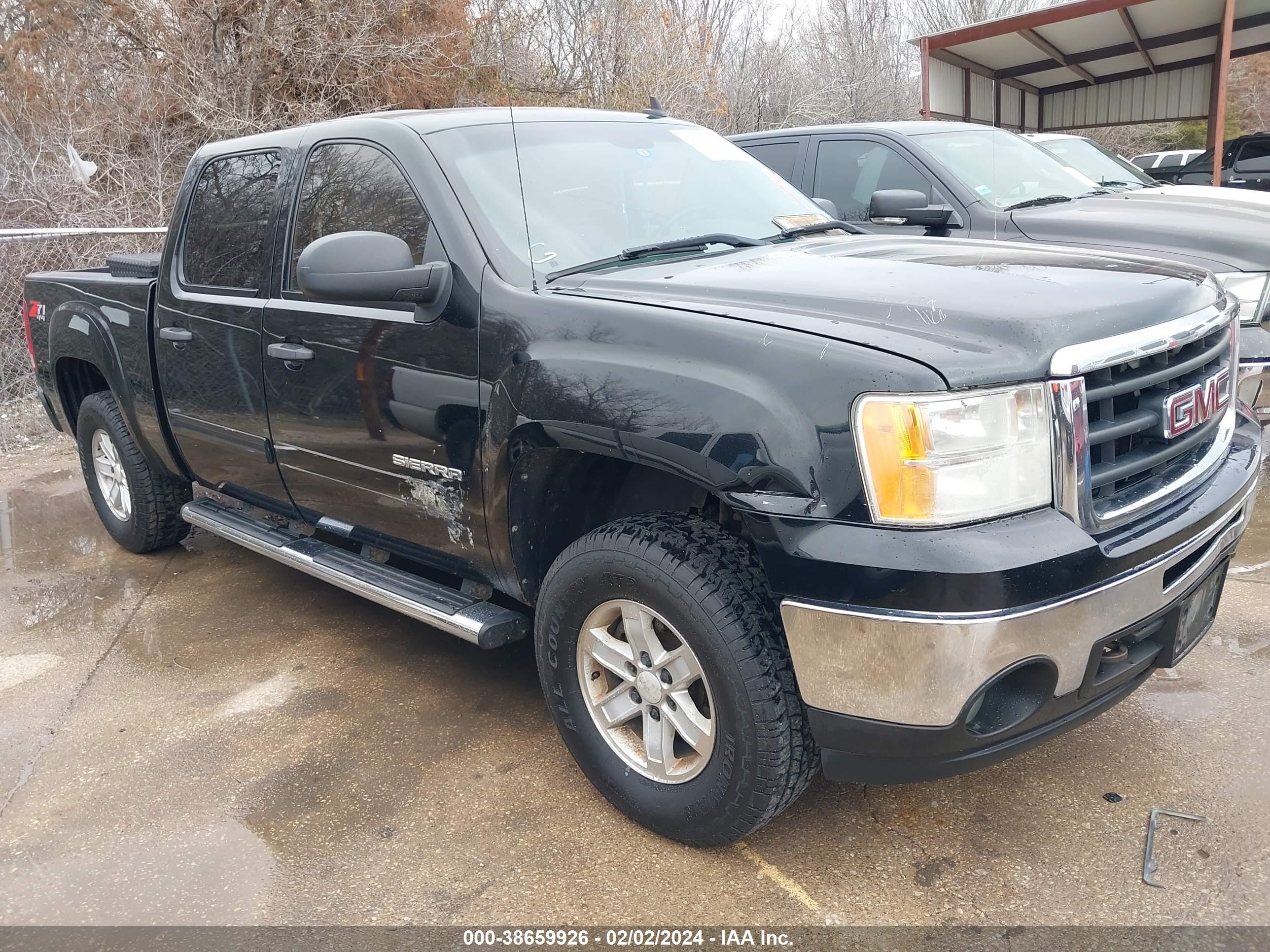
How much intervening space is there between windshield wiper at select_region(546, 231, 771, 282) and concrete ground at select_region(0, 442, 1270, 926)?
4.75ft

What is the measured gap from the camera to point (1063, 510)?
2244 millimetres

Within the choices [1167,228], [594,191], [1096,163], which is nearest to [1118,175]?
[1096,163]

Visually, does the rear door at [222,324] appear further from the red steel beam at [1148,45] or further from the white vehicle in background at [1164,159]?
the white vehicle in background at [1164,159]

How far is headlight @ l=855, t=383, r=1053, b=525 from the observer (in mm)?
2158

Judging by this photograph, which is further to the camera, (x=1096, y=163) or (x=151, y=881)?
(x=1096, y=163)

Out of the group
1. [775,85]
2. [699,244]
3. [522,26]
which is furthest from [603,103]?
[699,244]

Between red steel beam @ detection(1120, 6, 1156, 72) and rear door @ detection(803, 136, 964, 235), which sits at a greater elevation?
red steel beam @ detection(1120, 6, 1156, 72)

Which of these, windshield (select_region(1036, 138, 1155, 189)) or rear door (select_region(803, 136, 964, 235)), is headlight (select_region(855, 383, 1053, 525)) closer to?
rear door (select_region(803, 136, 964, 235))

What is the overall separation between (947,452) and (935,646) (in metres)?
0.39

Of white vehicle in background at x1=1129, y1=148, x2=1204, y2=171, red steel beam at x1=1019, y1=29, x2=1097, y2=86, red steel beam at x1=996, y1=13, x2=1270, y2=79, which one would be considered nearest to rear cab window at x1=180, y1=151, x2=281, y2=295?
red steel beam at x1=1019, y1=29, x2=1097, y2=86

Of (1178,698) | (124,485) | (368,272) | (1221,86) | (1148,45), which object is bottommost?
(1178,698)

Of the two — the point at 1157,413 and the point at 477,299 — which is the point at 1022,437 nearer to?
the point at 1157,413

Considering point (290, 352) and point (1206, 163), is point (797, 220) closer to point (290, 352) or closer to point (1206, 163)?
point (290, 352)

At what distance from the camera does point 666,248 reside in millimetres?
3199
